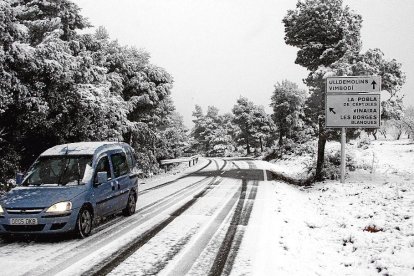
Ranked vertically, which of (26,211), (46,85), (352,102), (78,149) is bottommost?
(26,211)

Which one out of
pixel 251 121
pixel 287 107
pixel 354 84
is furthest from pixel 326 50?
pixel 251 121

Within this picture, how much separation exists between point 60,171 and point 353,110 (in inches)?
493

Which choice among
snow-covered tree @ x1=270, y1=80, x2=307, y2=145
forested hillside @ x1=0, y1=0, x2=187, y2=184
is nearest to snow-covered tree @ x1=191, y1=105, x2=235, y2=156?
snow-covered tree @ x1=270, y1=80, x2=307, y2=145

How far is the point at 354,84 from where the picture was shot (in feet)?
52.9

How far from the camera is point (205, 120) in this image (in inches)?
3361

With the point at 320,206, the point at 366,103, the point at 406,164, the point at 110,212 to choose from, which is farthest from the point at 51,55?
the point at 406,164

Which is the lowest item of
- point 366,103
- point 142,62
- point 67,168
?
point 67,168

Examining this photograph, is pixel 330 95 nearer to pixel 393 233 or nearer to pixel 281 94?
pixel 393 233

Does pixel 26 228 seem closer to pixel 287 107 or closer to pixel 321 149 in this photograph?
pixel 321 149

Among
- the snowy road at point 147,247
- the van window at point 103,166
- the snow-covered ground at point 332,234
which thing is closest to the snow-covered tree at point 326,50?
the snow-covered ground at point 332,234

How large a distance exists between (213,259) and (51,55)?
29.8 ft

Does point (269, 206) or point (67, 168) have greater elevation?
point (67, 168)

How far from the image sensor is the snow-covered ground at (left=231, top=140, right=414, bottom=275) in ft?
20.5

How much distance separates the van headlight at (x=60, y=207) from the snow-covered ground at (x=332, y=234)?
352cm
